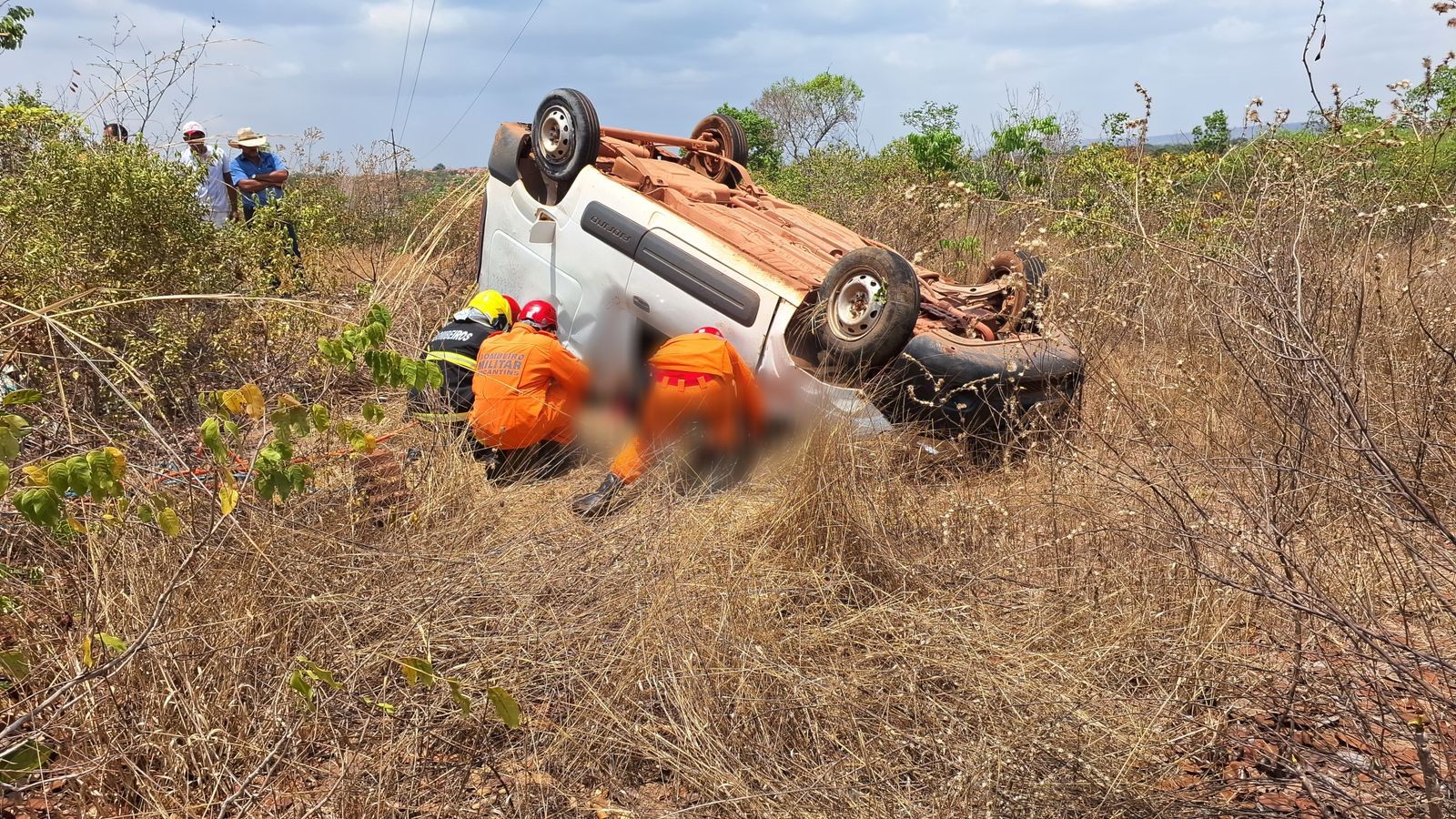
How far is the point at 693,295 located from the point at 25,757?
3511mm

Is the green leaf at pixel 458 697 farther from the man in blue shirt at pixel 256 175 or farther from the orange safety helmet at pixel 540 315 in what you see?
the man in blue shirt at pixel 256 175

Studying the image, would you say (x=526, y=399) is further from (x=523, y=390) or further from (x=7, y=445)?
(x=7, y=445)

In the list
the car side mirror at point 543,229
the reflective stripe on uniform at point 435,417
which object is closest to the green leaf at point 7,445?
the reflective stripe on uniform at point 435,417

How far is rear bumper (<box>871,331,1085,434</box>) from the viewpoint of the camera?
4.45 metres

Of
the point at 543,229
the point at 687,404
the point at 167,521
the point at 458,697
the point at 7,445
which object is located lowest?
the point at 458,697

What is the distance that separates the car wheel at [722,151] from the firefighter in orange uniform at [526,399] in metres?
2.21

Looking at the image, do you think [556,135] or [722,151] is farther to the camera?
[722,151]

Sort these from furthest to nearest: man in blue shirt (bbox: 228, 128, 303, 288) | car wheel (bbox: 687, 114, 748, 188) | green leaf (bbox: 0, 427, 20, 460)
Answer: man in blue shirt (bbox: 228, 128, 303, 288) → car wheel (bbox: 687, 114, 748, 188) → green leaf (bbox: 0, 427, 20, 460)

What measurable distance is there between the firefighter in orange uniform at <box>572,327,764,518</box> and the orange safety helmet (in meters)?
1.22

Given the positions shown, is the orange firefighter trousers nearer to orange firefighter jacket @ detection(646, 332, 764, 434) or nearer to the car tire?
orange firefighter jacket @ detection(646, 332, 764, 434)

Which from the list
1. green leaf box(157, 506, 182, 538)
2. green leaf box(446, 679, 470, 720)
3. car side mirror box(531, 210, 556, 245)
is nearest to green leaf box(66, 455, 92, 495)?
green leaf box(157, 506, 182, 538)

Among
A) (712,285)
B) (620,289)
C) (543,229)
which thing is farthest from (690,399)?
(543,229)

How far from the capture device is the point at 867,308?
4418 millimetres

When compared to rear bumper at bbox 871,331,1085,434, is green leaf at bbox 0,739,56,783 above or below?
below
